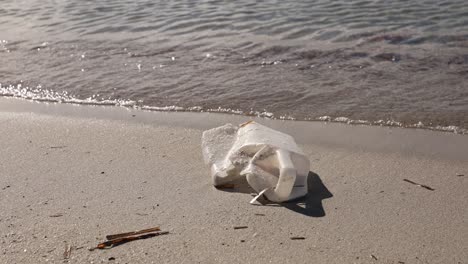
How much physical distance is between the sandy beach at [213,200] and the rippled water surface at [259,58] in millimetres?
552

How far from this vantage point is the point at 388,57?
570 centimetres

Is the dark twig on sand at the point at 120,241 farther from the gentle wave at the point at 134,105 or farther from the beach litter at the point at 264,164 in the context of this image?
the gentle wave at the point at 134,105

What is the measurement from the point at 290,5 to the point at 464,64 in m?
3.16

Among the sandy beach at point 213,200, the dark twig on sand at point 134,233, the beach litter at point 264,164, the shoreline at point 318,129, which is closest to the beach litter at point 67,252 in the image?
the sandy beach at point 213,200

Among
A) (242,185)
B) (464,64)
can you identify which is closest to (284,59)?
(464,64)

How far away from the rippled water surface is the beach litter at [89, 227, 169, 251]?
1914mm

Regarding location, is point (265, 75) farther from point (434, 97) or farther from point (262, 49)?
point (434, 97)

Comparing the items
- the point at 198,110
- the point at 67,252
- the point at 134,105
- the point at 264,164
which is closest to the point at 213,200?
the point at 264,164

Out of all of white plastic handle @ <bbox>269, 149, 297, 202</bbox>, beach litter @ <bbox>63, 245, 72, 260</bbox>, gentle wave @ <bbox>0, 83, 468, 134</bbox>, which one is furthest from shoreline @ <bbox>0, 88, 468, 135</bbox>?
beach litter @ <bbox>63, 245, 72, 260</bbox>

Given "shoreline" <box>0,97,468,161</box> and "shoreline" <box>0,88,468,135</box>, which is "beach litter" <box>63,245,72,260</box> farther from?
"shoreline" <box>0,88,468,135</box>

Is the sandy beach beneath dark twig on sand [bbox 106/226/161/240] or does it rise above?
beneath

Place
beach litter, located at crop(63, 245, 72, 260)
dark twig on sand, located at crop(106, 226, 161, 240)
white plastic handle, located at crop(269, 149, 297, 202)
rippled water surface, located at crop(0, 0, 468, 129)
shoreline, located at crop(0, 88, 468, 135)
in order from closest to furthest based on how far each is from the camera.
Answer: beach litter, located at crop(63, 245, 72, 260)
dark twig on sand, located at crop(106, 226, 161, 240)
white plastic handle, located at crop(269, 149, 297, 202)
shoreline, located at crop(0, 88, 468, 135)
rippled water surface, located at crop(0, 0, 468, 129)

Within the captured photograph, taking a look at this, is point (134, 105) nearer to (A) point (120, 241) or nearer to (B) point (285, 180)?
(B) point (285, 180)

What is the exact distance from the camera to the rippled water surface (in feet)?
15.5
